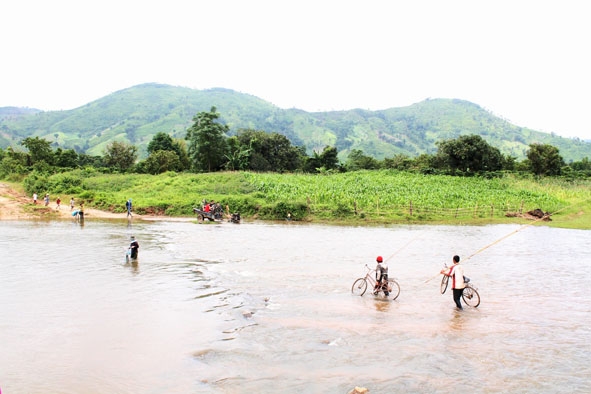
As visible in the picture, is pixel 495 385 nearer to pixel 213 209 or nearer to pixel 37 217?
pixel 213 209

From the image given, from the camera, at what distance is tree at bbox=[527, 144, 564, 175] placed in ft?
230

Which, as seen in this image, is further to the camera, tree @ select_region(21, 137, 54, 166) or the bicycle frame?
tree @ select_region(21, 137, 54, 166)

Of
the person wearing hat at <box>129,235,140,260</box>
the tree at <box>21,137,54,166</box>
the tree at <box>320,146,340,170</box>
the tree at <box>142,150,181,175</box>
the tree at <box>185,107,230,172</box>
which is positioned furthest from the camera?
the tree at <box>320,146,340,170</box>

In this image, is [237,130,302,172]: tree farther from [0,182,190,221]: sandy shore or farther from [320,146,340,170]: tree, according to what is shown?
[0,182,190,221]: sandy shore

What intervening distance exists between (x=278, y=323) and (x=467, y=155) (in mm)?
57502

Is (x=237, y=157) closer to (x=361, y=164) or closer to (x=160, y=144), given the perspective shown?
(x=160, y=144)

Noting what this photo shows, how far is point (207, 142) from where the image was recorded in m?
69.6

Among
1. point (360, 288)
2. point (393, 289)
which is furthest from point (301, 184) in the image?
point (360, 288)

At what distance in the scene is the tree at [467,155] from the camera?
65875mm

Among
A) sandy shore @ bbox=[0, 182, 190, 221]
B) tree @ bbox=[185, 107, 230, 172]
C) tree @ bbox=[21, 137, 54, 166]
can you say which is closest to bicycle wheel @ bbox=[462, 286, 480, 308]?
sandy shore @ bbox=[0, 182, 190, 221]

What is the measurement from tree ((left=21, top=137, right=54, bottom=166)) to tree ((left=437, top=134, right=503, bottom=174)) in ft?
178

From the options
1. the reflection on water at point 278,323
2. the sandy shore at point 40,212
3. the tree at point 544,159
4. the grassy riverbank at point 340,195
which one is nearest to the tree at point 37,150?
the grassy riverbank at point 340,195

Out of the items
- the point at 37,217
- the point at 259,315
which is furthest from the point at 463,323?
the point at 37,217

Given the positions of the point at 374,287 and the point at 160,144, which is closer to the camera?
the point at 374,287
